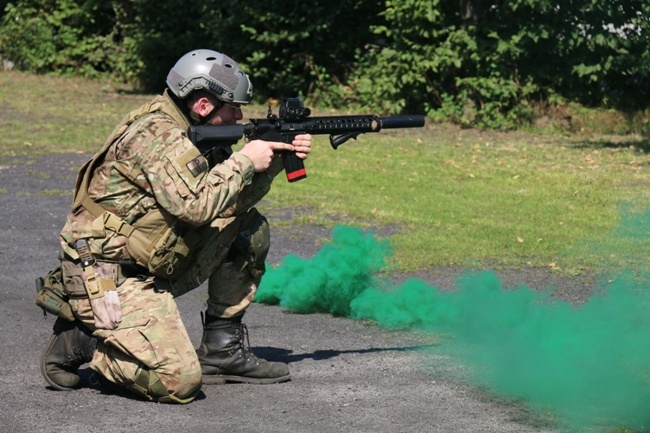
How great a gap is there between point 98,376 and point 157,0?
670 inches

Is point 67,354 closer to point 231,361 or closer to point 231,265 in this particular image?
point 231,361

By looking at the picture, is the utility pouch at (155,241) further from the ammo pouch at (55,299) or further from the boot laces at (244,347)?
the boot laces at (244,347)

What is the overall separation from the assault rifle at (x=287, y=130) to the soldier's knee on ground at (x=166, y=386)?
106cm

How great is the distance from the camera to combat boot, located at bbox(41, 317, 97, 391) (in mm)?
5176

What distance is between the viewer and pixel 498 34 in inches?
637

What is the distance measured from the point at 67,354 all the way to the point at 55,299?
0.27m

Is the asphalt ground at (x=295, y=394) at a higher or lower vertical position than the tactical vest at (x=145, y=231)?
lower

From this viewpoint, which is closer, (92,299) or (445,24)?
(92,299)

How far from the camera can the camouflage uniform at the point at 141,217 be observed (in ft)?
16.3

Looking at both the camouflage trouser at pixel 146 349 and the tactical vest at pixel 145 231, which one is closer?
the camouflage trouser at pixel 146 349

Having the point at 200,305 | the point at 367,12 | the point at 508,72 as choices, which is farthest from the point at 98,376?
the point at 367,12

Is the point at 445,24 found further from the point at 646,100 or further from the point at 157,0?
the point at 157,0

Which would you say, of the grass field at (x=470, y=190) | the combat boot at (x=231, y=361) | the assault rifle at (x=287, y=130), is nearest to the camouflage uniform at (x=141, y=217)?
the assault rifle at (x=287, y=130)

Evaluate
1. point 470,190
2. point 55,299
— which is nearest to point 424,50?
point 470,190
